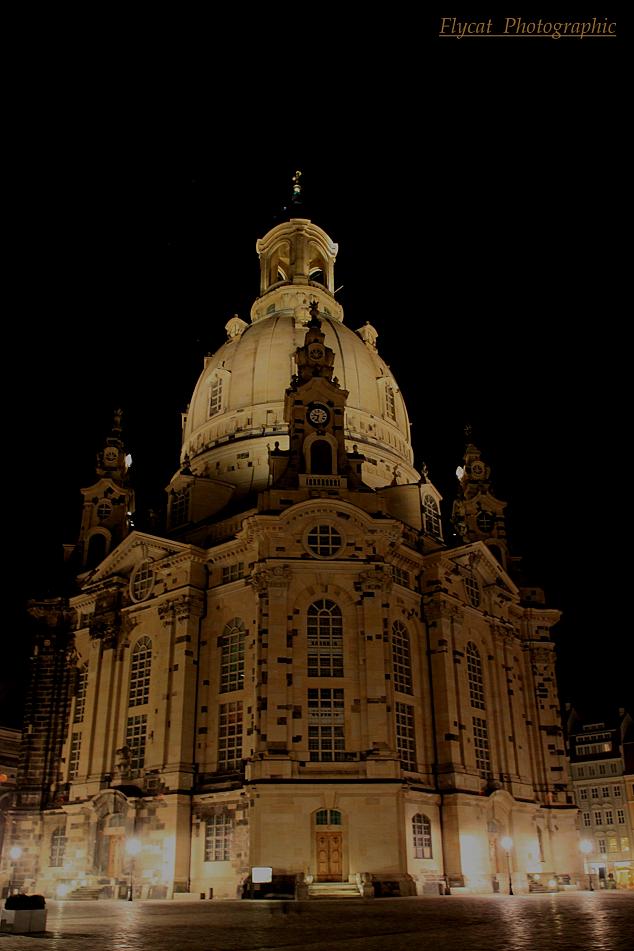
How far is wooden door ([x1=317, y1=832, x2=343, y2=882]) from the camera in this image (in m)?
43.4

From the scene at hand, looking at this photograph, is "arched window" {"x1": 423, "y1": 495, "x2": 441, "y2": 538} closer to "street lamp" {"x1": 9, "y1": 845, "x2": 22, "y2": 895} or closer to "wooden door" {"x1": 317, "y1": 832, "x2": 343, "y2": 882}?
"wooden door" {"x1": 317, "y1": 832, "x2": 343, "y2": 882}

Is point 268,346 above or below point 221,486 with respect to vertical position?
above

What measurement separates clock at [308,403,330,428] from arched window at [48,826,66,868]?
102 feet

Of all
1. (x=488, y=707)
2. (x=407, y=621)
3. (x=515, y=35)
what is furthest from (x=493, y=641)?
(x=515, y=35)

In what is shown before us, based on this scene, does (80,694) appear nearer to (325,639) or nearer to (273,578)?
(273,578)

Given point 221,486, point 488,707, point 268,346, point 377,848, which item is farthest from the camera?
point 268,346

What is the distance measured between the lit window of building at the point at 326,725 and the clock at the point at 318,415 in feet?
57.9

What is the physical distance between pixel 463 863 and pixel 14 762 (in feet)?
146

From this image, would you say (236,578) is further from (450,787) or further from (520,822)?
(520,822)

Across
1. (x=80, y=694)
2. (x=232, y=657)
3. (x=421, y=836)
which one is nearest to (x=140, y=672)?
(x=80, y=694)

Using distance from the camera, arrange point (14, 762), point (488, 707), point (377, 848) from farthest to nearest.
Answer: point (14, 762)
point (488, 707)
point (377, 848)

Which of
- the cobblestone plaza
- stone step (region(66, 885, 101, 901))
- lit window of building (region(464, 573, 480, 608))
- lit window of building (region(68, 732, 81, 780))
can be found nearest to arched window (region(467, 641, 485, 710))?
lit window of building (region(464, 573, 480, 608))

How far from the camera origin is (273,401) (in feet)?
220

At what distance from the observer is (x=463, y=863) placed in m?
48.3
